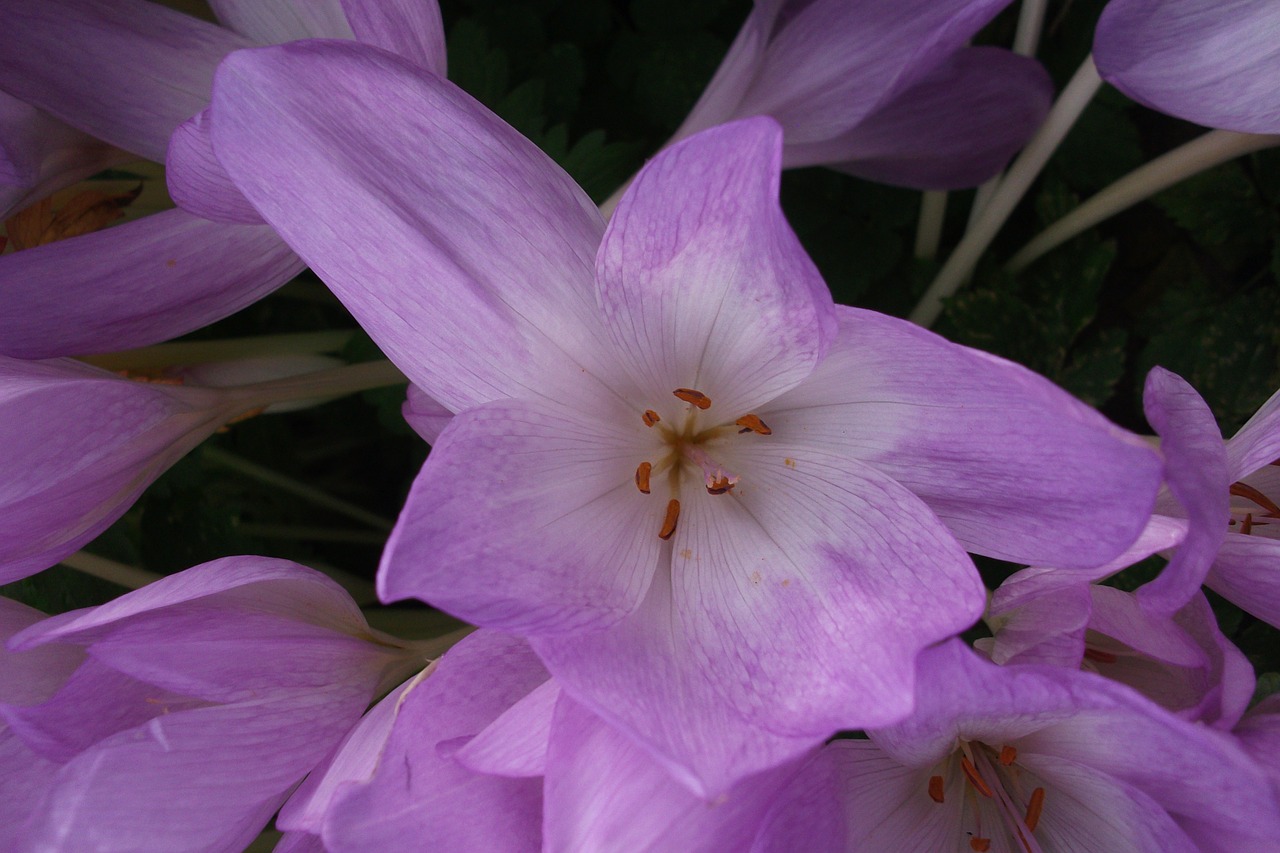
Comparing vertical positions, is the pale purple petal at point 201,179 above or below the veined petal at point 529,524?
above

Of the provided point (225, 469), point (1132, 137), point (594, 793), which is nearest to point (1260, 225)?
point (1132, 137)

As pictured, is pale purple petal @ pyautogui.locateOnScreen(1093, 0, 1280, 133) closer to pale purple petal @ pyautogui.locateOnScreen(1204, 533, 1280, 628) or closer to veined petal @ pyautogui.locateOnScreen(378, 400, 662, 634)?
pale purple petal @ pyautogui.locateOnScreen(1204, 533, 1280, 628)

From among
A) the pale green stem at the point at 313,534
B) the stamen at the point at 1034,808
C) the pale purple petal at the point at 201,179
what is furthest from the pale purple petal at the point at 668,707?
the pale green stem at the point at 313,534

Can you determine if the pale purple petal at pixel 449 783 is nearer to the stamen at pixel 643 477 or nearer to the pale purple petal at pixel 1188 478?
the stamen at pixel 643 477

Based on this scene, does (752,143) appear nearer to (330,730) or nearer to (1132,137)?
(330,730)

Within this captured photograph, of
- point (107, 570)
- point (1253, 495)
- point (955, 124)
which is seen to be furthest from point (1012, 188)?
point (107, 570)
